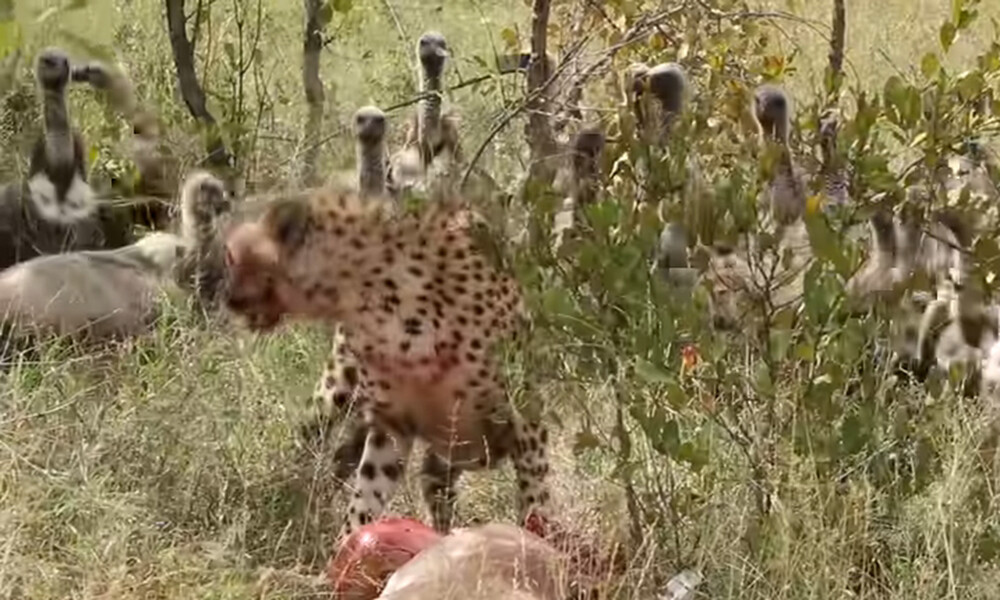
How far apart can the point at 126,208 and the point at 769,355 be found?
3.00 metres

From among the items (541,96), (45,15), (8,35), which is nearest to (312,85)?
(45,15)

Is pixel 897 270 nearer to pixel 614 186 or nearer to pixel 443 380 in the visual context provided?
pixel 614 186

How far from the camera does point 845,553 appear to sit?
12.8 ft

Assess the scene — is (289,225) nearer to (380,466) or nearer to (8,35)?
(380,466)

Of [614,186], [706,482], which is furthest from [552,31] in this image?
[706,482]

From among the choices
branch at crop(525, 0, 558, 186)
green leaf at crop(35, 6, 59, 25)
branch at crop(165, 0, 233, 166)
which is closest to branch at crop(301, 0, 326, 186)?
branch at crop(165, 0, 233, 166)

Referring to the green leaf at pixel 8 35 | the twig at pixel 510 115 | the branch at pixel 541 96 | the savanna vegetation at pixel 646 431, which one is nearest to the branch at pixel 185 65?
the branch at pixel 541 96

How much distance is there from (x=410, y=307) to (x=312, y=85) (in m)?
2.97

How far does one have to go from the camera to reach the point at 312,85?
706 cm

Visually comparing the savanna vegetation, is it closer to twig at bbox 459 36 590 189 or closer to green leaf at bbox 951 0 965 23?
green leaf at bbox 951 0 965 23

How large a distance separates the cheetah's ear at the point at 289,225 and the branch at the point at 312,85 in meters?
1.86

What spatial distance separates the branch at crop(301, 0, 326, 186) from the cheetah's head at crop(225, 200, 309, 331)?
1.85m

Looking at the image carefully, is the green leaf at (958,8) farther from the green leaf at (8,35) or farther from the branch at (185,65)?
the branch at (185,65)

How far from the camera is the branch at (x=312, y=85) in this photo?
20.5 feet
